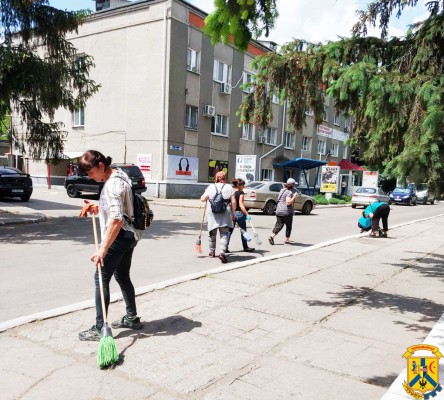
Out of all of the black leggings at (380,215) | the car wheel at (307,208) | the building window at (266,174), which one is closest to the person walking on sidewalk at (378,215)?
the black leggings at (380,215)

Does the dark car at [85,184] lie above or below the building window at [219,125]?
below

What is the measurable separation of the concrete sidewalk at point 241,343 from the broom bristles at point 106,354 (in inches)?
2.6

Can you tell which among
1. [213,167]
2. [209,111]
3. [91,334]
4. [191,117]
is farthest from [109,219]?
[213,167]

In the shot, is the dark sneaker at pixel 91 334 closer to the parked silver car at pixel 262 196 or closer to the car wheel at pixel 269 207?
the parked silver car at pixel 262 196

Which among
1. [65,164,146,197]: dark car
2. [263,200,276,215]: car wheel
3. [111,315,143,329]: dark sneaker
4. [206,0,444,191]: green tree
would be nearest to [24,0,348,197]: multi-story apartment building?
[65,164,146,197]: dark car

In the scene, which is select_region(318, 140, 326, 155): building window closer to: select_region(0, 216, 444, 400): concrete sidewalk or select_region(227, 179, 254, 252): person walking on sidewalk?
select_region(227, 179, 254, 252): person walking on sidewalk

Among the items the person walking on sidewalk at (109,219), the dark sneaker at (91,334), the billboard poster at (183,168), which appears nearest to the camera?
the person walking on sidewalk at (109,219)

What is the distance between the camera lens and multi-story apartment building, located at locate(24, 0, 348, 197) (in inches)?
945

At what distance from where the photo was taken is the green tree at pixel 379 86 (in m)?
5.12

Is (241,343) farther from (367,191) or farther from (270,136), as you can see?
(270,136)

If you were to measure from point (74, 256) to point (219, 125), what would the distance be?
68.7 feet

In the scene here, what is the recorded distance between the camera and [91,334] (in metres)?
4.00

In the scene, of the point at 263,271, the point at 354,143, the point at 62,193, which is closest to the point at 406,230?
the point at 354,143

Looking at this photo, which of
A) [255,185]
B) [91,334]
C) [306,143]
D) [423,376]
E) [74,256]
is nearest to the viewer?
[423,376]
